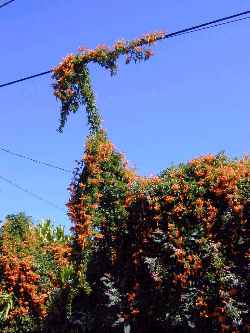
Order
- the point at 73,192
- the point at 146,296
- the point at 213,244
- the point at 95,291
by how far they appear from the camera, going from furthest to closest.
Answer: the point at 73,192
the point at 95,291
the point at 146,296
the point at 213,244

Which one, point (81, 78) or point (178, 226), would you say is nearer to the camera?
point (178, 226)

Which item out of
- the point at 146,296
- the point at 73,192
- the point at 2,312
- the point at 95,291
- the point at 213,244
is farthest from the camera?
the point at 2,312

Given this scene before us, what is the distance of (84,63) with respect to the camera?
1750 centimetres

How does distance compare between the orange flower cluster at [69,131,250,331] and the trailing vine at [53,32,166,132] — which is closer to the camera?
the orange flower cluster at [69,131,250,331]

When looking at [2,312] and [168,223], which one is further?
[2,312]

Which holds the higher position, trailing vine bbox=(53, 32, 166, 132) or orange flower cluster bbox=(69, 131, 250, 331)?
trailing vine bbox=(53, 32, 166, 132)

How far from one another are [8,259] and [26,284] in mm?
1081

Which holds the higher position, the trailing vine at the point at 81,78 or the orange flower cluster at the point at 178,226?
the trailing vine at the point at 81,78

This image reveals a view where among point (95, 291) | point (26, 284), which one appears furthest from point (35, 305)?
point (95, 291)

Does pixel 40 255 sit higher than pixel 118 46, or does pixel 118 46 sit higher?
pixel 118 46

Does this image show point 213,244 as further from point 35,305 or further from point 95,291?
point 35,305

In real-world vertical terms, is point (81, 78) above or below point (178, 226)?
above

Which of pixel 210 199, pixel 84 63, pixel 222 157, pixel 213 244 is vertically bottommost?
pixel 213 244

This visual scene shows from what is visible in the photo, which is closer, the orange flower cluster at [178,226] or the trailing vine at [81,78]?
the orange flower cluster at [178,226]
